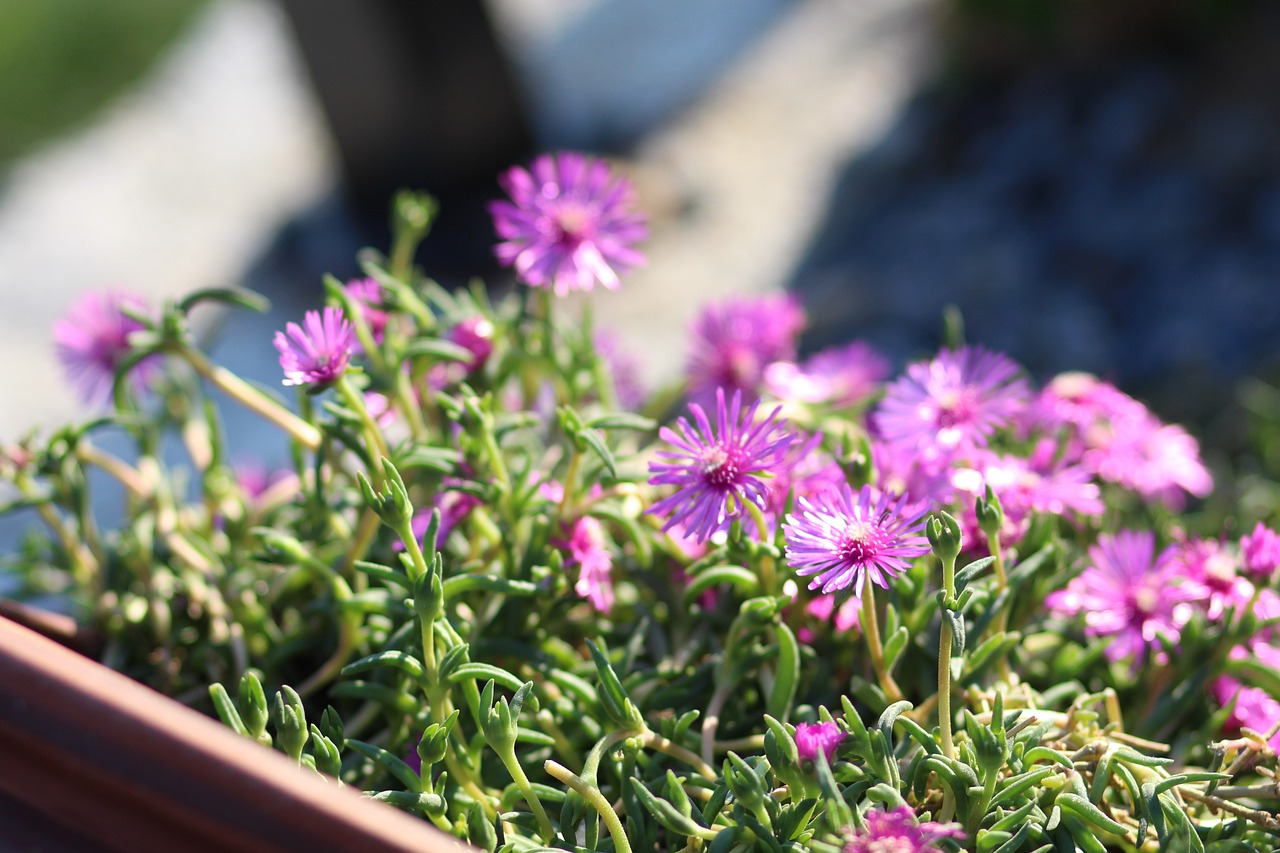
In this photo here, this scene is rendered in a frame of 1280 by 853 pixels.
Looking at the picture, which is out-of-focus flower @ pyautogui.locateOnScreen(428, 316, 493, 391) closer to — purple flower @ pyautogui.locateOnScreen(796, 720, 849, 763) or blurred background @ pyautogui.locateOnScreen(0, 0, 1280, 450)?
purple flower @ pyautogui.locateOnScreen(796, 720, 849, 763)

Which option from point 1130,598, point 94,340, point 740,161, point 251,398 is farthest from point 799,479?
point 740,161

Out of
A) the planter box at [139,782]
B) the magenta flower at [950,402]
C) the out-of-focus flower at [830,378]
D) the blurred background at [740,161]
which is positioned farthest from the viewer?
the blurred background at [740,161]

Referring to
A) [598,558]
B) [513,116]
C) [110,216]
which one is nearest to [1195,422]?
[598,558]

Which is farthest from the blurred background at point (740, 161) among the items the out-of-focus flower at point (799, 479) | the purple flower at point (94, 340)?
the purple flower at point (94, 340)

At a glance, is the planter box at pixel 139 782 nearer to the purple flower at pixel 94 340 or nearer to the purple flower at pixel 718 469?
the purple flower at pixel 718 469

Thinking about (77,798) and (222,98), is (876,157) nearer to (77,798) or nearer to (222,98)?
(222,98)
